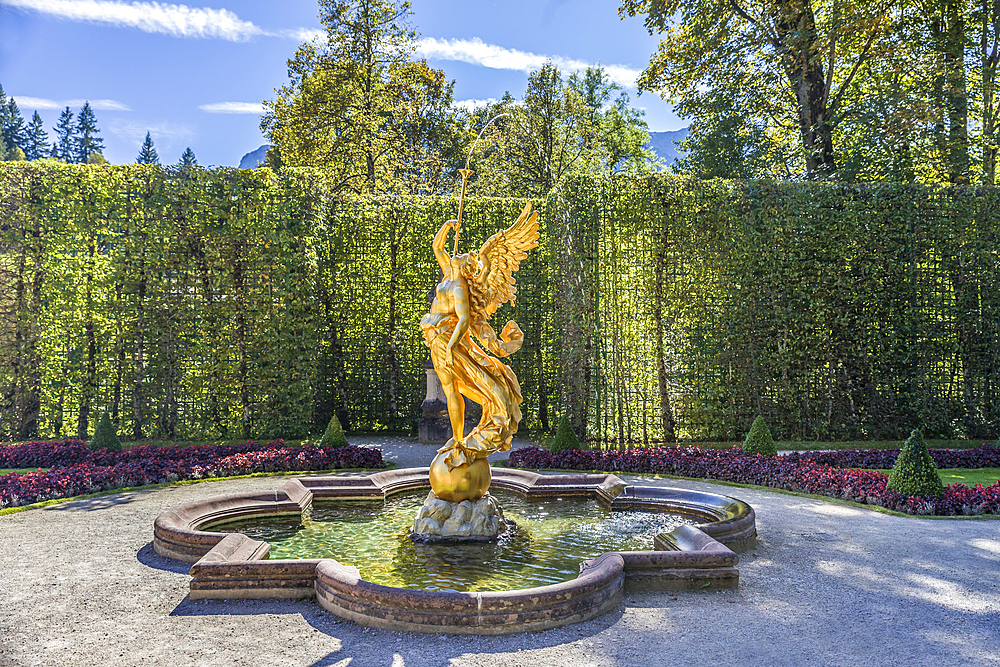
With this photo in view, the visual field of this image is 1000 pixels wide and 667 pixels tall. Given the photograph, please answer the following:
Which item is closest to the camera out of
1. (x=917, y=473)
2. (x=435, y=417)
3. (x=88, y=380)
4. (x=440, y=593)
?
(x=440, y=593)

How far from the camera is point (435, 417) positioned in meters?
15.6

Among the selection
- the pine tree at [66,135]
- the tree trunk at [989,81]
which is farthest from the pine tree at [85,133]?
the tree trunk at [989,81]

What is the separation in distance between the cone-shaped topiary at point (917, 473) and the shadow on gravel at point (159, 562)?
918cm

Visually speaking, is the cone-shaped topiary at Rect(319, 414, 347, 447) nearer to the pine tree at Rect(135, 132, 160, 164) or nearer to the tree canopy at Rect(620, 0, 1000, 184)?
the tree canopy at Rect(620, 0, 1000, 184)

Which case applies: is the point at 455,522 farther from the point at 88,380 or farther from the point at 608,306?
the point at 88,380

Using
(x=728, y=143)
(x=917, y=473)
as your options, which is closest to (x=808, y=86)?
(x=728, y=143)

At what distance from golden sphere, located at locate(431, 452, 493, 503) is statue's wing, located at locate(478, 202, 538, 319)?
1722 mm

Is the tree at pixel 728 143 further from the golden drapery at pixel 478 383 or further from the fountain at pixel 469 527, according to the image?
the golden drapery at pixel 478 383

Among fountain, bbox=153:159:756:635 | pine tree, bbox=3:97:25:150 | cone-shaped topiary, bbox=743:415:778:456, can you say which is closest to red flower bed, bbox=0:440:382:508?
fountain, bbox=153:159:756:635

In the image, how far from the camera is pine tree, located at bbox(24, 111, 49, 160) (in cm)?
6800

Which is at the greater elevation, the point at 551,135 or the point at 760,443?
the point at 551,135

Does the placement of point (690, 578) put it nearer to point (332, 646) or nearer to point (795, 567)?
point (795, 567)

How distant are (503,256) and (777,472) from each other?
6428 mm

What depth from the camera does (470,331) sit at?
7.17 metres
